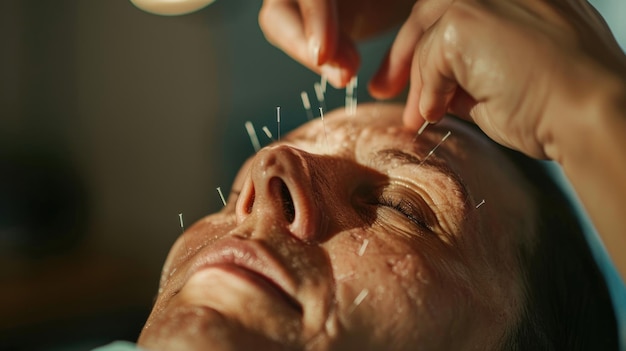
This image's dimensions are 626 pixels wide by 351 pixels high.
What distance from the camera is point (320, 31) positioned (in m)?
1.06

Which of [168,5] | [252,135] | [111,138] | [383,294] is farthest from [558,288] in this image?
[111,138]

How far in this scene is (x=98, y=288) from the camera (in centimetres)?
203

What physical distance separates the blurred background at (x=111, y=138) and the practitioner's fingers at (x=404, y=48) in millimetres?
824

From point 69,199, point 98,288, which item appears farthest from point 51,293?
point 69,199

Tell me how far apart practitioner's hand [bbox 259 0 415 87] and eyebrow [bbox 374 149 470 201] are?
0.23m

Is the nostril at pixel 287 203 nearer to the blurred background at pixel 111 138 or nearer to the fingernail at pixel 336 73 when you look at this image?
the fingernail at pixel 336 73

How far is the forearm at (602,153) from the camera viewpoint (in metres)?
0.71

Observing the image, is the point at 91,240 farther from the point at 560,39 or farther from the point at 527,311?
the point at 560,39

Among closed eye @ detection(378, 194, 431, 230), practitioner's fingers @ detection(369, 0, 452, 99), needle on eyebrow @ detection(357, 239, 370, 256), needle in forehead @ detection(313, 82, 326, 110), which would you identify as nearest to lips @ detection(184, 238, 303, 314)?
needle on eyebrow @ detection(357, 239, 370, 256)

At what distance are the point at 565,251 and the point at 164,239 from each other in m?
1.42

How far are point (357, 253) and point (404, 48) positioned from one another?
1.43ft

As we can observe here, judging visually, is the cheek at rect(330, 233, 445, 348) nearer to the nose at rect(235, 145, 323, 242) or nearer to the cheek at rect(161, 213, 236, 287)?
the nose at rect(235, 145, 323, 242)

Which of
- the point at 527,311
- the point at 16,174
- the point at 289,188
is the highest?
the point at 289,188

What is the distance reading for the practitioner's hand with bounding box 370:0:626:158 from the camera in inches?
29.3
